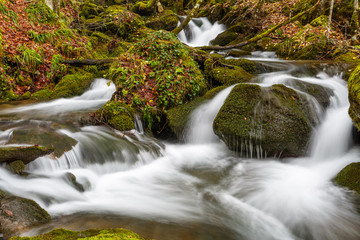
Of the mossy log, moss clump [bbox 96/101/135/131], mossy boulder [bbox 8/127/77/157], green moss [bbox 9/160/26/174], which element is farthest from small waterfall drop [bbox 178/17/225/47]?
green moss [bbox 9/160/26/174]

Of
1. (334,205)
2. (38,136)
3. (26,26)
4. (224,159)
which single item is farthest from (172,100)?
(26,26)

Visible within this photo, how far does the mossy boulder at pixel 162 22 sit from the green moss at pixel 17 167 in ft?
47.9

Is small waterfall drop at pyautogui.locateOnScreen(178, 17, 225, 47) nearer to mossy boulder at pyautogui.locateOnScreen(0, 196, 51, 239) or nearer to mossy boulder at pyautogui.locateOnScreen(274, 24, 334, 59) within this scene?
mossy boulder at pyautogui.locateOnScreen(274, 24, 334, 59)

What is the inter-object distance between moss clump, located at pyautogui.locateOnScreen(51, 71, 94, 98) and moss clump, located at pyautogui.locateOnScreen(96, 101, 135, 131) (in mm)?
2639

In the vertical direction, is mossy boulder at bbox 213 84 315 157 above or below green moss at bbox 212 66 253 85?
below

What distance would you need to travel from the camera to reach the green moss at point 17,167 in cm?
312

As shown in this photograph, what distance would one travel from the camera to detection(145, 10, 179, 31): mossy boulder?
635 inches

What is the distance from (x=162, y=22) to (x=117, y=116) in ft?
41.1

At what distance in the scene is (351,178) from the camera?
3.77 metres

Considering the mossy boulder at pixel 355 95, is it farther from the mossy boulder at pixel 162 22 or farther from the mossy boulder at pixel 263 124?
the mossy boulder at pixel 162 22

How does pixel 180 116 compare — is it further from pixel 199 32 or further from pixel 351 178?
pixel 199 32

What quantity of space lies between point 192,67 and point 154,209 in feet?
16.1

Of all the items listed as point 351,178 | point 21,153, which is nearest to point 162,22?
point 21,153

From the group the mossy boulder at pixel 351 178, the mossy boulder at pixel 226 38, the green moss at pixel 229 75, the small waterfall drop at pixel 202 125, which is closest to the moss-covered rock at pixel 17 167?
the small waterfall drop at pixel 202 125
